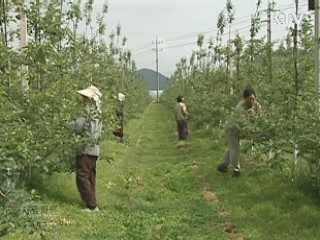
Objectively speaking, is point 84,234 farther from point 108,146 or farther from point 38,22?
point 108,146

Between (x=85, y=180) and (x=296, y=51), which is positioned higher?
(x=296, y=51)

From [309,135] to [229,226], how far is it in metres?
→ 1.71

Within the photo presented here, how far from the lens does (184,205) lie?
1016cm

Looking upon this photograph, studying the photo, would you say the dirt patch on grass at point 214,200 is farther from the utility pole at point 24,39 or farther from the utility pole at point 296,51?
the utility pole at point 24,39

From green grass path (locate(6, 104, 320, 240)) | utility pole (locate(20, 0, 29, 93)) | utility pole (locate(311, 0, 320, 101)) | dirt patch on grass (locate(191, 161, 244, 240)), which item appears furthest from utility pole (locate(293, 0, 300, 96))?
utility pole (locate(20, 0, 29, 93))

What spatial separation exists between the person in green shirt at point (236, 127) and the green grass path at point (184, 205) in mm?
330

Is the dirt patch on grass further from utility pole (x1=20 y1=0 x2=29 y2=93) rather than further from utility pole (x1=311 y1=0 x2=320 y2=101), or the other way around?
utility pole (x1=20 y1=0 x2=29 y2=93)

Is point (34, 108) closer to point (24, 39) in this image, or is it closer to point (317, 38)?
point (24, 39)

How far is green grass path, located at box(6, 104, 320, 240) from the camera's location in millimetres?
8102

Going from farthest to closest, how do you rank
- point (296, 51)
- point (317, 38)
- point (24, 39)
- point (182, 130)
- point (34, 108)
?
point (182, 130)
point (296, 51)
point (317, 38)
point (24, 39)
point (34, 108)

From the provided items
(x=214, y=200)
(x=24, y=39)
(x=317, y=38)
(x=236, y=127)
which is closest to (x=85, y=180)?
(x=214, y=200)

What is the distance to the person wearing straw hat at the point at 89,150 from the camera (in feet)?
30.6

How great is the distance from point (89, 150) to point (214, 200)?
2447 mm

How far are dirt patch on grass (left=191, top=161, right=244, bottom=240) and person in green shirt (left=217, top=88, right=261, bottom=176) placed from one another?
650 millimetres
